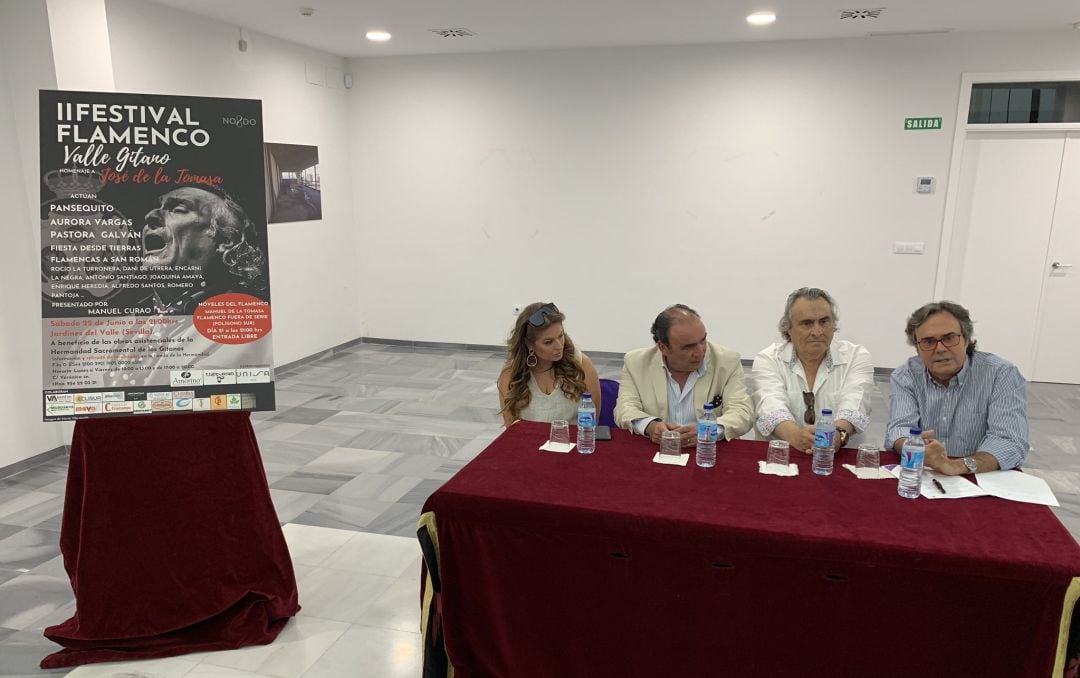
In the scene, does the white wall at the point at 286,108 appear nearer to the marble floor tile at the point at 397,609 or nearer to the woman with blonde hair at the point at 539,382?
the woman with blonde hair at the point at 539,382

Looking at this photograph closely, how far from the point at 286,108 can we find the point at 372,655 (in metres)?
5.51

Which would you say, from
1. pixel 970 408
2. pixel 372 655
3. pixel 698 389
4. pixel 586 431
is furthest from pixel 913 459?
pixel 372 655

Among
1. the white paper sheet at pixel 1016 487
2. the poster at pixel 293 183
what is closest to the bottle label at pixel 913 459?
the white paper sheet at pixel 1016 487

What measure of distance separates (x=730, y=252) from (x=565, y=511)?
17.7 ft

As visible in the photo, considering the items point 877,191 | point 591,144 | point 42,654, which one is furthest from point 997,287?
point 42,654

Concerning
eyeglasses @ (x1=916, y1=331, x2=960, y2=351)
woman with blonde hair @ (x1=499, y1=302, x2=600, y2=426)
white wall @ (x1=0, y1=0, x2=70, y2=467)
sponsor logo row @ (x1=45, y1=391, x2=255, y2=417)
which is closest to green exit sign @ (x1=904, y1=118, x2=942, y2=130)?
eyeglasses @ (x1=916, y1=331, x2=960, y2=351)

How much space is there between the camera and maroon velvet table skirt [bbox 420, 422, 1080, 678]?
6.06ft

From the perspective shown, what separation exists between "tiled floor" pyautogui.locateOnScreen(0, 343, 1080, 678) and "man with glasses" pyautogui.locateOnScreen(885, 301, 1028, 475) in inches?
66.2

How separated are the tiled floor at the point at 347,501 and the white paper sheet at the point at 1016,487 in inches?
70.6

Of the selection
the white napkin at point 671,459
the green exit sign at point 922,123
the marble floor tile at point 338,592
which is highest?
the green exit sign at point 922,123

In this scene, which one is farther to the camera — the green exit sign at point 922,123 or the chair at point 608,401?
the green exit sign at point 922,123

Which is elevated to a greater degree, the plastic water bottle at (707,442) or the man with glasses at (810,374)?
the man with glasses at (810,374)

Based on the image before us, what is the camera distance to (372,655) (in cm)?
267

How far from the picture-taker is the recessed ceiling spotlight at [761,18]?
5500mm
